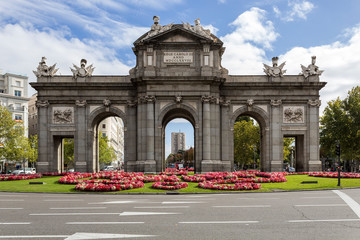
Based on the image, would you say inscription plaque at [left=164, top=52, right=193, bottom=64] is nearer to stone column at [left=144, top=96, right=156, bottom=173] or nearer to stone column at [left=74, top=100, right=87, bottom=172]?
stone column at [left=144, top=96, right=156, bottom=173]

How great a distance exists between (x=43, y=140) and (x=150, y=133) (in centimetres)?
1440

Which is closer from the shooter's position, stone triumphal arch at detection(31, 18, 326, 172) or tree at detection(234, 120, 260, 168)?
stone triumphal arch at detection(31, 18, 326, 172)

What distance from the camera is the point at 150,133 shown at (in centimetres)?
4372

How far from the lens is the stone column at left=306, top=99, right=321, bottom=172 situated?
46.8 metres

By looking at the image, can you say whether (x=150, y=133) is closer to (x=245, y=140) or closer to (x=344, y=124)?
(x=344, y=124)

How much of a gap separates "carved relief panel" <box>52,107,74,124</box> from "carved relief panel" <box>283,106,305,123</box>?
2769cm

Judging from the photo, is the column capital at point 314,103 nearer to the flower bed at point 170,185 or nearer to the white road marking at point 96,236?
the flower bed at point 170,185

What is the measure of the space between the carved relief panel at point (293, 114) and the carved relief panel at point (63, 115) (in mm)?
27690

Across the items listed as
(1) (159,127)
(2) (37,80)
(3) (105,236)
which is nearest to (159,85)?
(1) (159,127)

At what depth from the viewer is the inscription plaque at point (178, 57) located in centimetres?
4488

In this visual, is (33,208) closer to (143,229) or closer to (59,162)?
(143,229)

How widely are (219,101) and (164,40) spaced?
33.4 feet

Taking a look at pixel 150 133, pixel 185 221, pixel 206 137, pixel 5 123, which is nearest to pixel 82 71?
pixel 150 133

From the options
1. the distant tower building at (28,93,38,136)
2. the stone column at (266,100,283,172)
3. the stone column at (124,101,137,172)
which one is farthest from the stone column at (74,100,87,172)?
the distant tower building at (28,93,38,136)
